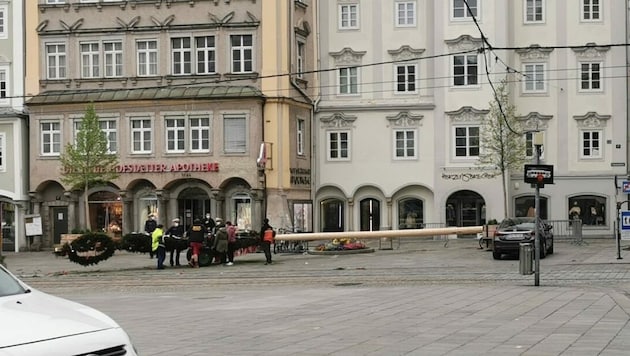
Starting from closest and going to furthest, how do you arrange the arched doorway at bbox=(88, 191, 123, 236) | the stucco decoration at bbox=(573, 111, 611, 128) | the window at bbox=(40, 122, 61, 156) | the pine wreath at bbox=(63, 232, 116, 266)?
the pine wreath at bbox=(63, 232, 116, 266)
the window at bbox=(40, 122, 61, 156)
the arched doorway at bbox=(88, 191, 123, 236)
the stucco decoration at bbox=(573, 111, 611, 128)

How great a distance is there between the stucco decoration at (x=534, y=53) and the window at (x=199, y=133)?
1778 centimetres

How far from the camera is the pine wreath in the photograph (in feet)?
103

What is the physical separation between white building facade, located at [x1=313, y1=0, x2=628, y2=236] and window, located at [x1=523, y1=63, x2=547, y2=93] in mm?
71

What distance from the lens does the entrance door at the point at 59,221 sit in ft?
159

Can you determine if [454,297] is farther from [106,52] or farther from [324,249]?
[106,52]

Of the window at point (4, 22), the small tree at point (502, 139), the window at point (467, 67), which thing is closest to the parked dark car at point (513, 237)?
the small tree at point (502, 139)

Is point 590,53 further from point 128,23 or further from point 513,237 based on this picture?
point 128,23

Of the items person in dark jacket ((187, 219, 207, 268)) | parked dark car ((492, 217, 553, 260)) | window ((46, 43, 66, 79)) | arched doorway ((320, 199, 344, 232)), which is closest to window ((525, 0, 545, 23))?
arched doorway ((320, 199, 344, 232))

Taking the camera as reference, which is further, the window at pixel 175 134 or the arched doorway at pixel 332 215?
the arched doorway at pixel 332 215

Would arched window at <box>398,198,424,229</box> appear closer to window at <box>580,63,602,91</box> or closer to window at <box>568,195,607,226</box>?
window at <box>568,195,607,226</box>

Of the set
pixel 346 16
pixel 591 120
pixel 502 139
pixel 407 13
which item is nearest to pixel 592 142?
pixel 591 120

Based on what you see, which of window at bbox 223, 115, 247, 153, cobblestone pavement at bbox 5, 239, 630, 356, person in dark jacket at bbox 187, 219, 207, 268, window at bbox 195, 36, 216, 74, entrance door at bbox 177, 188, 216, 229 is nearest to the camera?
cobblestone pavement at bbox 5, 239, 630, 356

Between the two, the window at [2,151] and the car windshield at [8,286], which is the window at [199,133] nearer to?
the window at [2,151]

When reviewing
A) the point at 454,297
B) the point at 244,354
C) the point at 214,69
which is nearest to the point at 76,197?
the point at 214,69
